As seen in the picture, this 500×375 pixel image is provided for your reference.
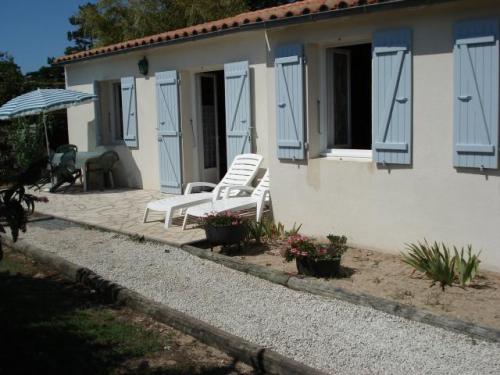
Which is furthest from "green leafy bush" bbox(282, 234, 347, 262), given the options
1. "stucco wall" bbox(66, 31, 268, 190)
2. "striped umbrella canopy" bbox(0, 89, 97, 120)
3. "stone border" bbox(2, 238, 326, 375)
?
"striped umbrella canopy" bbox(0, 89, 97, 120)

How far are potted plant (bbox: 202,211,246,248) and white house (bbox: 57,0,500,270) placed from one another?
1126mm

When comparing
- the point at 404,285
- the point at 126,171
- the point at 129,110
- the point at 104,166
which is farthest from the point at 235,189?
the point at 104,166

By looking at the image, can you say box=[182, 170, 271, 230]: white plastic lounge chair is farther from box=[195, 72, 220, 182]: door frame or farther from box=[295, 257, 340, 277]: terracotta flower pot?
box=[195, 72, 220, 182]: door frame

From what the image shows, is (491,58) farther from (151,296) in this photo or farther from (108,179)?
(108,179)

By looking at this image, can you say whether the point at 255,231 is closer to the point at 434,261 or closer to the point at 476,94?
the point at 434,261

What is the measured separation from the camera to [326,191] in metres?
7.41

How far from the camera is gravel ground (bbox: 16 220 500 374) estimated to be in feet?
13.1

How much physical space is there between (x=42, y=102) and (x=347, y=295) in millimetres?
8805

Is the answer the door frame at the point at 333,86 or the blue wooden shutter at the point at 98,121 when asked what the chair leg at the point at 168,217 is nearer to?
the door frame at the point at 333,86

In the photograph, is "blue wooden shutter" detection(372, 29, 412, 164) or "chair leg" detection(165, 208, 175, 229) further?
"chair leg" detection(165, 208, 175, 229)

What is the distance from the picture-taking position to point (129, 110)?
12.2 m

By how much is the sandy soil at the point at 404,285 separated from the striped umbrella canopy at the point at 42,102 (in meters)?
6.57

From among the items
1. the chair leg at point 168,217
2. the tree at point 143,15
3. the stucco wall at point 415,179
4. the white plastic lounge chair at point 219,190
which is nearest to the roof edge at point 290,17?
the stucco wall at point 415,179

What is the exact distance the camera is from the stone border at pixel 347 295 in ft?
14.3
